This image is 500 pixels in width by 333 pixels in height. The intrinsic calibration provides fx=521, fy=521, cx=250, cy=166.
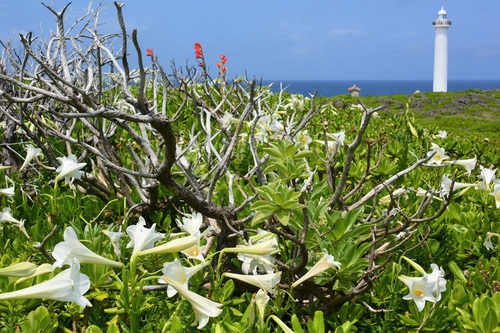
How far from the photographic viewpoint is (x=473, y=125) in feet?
39.5

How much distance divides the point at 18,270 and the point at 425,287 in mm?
1021

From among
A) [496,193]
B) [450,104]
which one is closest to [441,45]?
[450,104]

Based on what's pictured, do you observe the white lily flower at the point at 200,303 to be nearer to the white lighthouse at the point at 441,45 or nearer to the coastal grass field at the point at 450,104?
the coastal grass field at the point at 450,104

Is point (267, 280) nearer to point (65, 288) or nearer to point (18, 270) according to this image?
point (65, 288)

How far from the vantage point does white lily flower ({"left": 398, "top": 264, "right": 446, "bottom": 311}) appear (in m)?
1.38

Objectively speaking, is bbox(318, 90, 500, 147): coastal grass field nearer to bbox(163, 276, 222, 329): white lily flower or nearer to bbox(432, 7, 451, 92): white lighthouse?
bbox(163, 276, 222, 329): white lily flower

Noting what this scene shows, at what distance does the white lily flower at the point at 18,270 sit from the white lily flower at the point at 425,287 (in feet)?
3.08

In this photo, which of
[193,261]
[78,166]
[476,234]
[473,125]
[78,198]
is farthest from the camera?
[473,125]

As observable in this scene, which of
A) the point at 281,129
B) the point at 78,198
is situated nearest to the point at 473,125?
the point at 281,129

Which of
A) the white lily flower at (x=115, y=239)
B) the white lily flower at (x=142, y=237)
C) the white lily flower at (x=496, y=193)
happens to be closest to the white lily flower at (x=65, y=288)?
the white lily flower at (x=142, y=237)

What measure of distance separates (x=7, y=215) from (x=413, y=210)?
1567mm

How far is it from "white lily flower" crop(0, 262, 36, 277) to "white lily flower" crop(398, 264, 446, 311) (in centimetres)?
94

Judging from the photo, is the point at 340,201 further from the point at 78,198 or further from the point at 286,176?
the point at 78,198

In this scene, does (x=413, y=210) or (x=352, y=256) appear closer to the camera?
(x=352, y=256)
